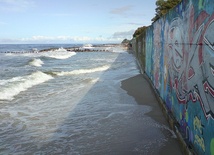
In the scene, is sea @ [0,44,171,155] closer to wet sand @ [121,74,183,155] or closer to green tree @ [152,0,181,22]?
wet sand @ [121,74,183,155]

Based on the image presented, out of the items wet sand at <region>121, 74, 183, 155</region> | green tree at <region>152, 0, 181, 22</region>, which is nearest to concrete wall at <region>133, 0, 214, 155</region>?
wet sand at <region>121, 74, 183, 155</region>

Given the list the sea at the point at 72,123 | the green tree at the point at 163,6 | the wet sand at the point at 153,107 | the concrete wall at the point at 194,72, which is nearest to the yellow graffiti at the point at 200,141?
the concrete wall at the point at 194,72

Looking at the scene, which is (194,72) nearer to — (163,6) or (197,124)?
(197,124)

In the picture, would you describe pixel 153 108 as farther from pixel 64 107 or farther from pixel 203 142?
pixel 203 142

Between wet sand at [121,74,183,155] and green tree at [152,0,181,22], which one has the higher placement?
green tree at [152,0,181,22]

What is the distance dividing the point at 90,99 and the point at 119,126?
373cm

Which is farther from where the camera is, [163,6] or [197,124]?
[163,6]

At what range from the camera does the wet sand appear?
5412 mm

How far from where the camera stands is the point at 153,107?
28.7 feet

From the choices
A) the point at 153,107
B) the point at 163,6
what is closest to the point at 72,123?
the point at 153,107

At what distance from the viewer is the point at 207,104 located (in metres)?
3.74

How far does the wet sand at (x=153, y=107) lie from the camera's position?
5.41 meters

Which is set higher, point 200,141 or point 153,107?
point 200,141

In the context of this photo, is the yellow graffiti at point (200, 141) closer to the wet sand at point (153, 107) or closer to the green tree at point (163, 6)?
the wet sand at point (153, 107)
